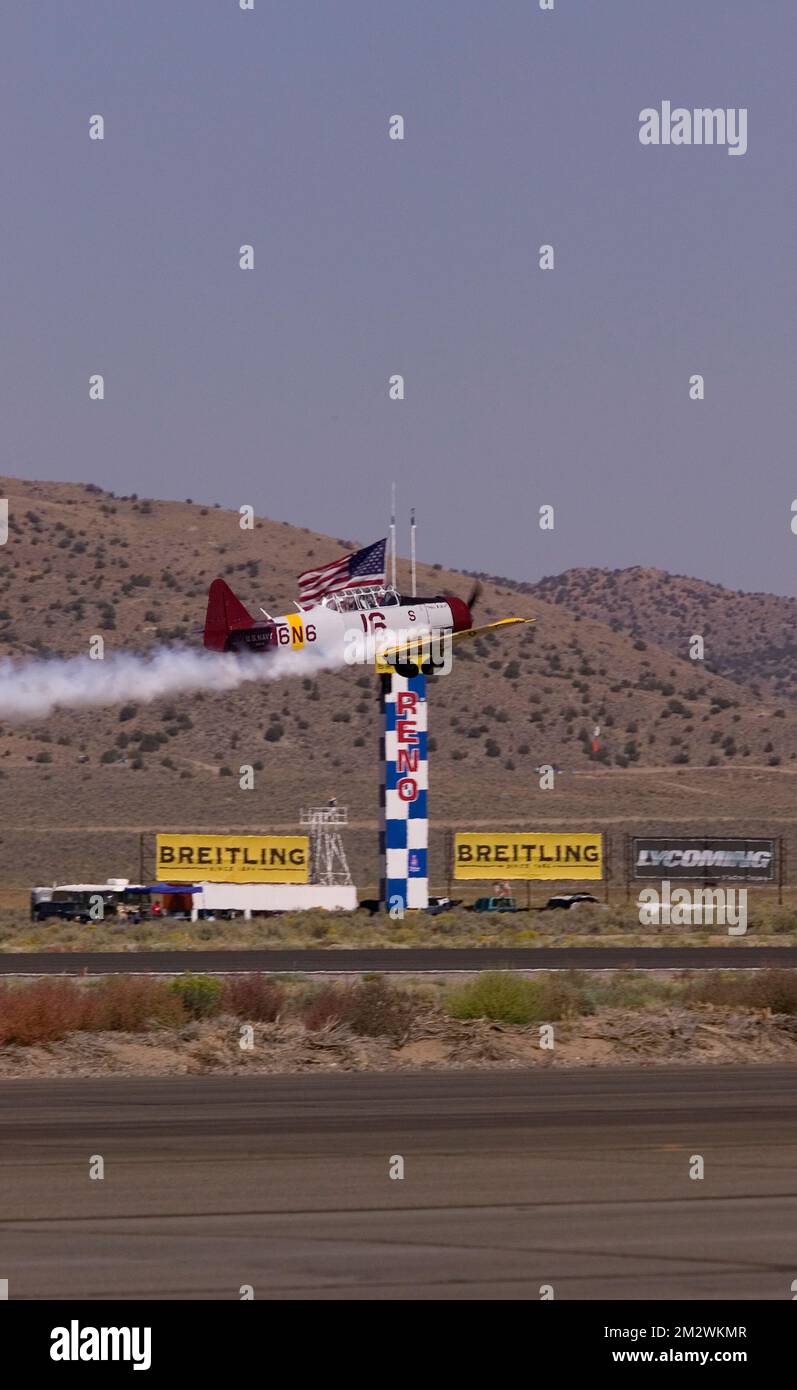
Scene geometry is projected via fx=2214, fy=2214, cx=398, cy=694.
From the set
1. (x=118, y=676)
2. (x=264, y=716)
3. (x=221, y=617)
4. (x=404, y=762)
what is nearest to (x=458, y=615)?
(x=221, y=617)

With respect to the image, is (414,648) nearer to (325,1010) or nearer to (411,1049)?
(325,1010)

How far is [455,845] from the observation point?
290 ft

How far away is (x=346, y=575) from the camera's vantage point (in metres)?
56.1

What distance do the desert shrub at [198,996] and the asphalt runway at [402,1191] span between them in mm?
6732

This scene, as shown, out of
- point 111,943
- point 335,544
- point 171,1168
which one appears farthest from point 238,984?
point 335,544

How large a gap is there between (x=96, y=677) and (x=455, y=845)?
3430cm

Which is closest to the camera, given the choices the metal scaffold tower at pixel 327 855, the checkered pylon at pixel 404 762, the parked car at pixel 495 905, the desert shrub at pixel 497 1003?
the desert shrub at pixel 497 1003

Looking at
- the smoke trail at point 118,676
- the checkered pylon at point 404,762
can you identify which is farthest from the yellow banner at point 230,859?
the smoke trail at point 118,676

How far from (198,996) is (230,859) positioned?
50856mm

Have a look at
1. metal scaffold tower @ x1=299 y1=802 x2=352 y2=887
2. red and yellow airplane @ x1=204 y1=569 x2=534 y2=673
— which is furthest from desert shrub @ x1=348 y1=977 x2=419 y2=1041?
metal scaffold tower @ x1=299 y1=802 x2=352 y2=887

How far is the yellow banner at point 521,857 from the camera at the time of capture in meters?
88.4

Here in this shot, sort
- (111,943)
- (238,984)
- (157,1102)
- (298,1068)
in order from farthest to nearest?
(111,943) → (238,984) → (298,1068) → (157,1102)

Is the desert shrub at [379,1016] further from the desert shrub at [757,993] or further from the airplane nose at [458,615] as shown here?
the airplane nose at [458,615]
